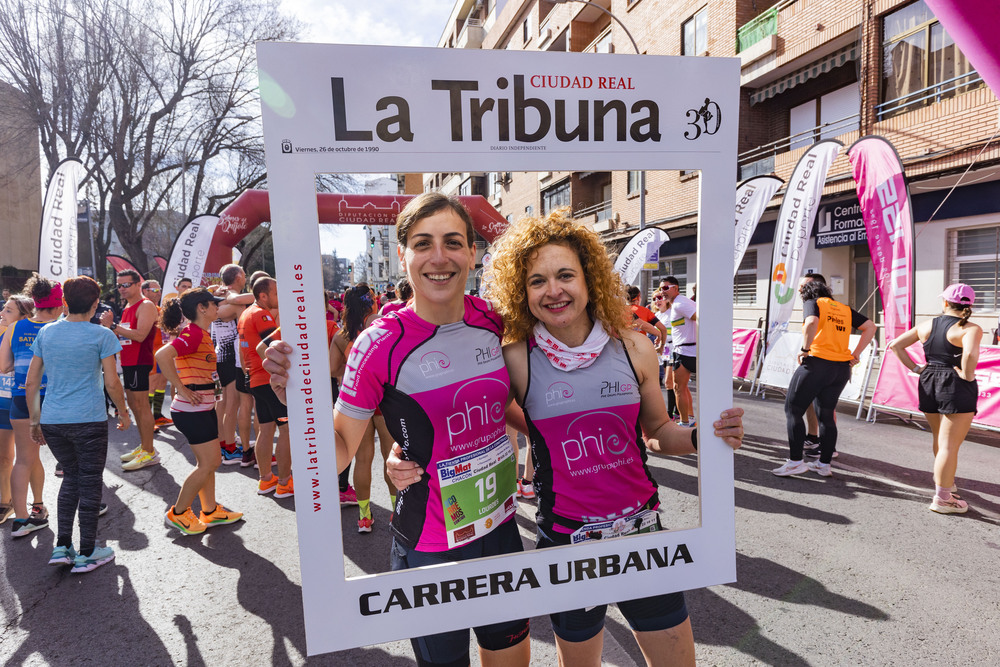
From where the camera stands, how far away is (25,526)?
4.23 meters

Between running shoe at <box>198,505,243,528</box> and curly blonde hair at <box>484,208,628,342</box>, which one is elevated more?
curly blonde hair at <box>484,208,628,342</box>

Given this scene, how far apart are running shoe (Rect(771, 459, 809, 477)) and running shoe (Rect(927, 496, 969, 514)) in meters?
1.03

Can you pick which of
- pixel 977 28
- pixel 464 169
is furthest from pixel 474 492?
pixel 977 28

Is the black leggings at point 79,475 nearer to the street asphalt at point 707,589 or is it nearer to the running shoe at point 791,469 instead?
the street asphalt at point 707,589

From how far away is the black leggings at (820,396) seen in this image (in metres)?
5.04

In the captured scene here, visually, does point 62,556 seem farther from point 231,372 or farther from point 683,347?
point 683,347

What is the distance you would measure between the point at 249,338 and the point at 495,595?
4263 millimetres

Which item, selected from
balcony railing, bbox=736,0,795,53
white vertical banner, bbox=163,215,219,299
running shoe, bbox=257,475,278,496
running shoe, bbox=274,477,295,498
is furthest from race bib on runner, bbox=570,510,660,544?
balcony railing, bbox=736,0,795,53

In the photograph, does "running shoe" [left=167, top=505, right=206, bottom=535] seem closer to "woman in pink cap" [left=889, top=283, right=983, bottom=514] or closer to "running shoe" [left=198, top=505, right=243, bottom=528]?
"running shoe" [left=198, top=505, right=243, bottom=528]

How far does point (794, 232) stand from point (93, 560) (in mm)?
8062

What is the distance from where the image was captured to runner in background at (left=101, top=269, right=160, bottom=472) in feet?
20.0

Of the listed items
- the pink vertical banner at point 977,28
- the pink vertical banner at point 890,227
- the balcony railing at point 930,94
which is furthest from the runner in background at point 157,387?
the balcony railing at point 930,94

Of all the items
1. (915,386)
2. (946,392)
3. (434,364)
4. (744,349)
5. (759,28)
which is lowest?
(915,386)

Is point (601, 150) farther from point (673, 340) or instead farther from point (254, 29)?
point (254, 29)
